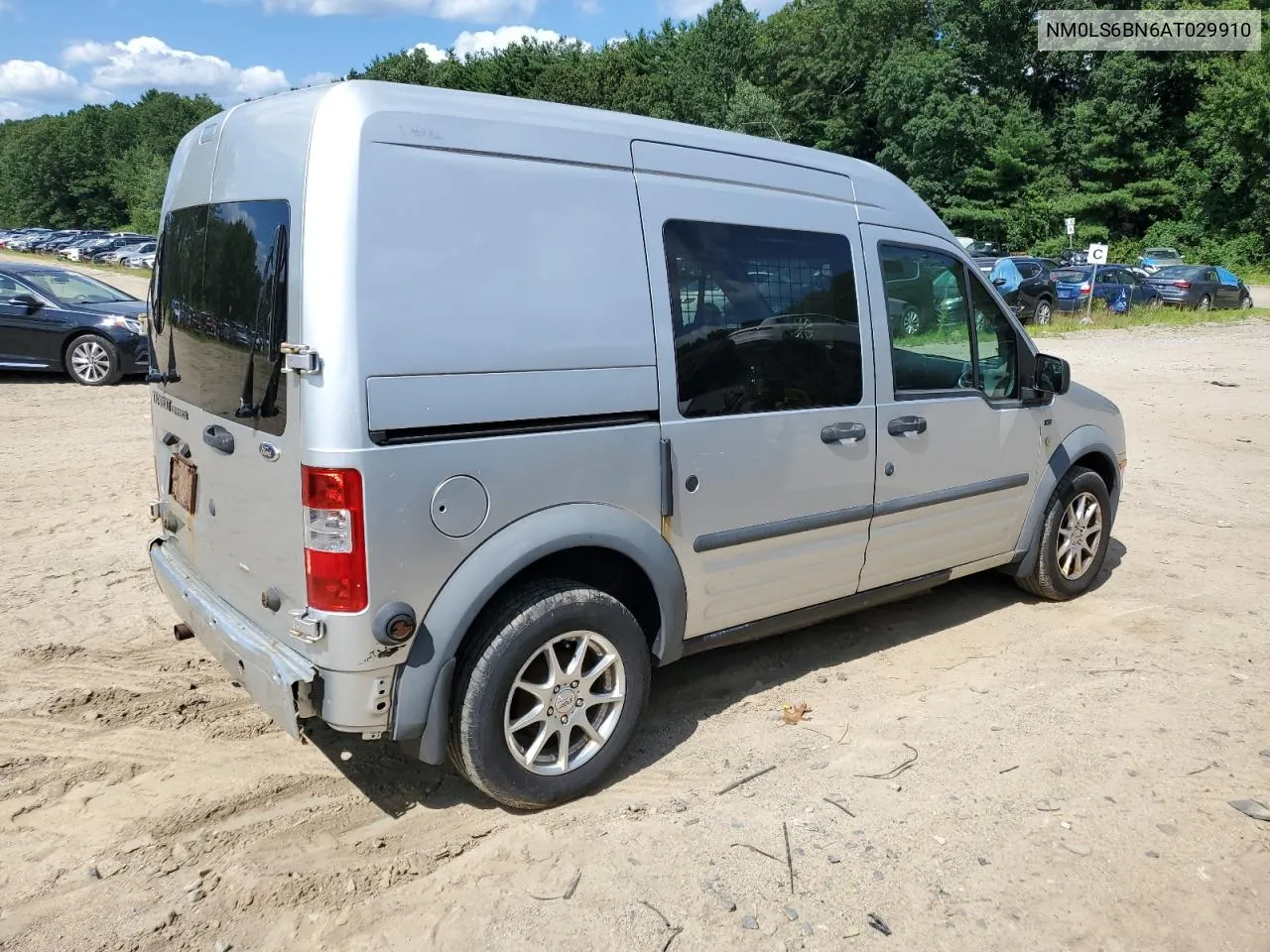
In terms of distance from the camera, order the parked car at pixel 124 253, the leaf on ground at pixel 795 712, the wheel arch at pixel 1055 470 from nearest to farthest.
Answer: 1. the leaf on ground at pixel 795 712
2. the wheel arch at pixel 1055 470
3. the parked car at pixel 124 253

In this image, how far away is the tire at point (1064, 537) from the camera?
210 inches

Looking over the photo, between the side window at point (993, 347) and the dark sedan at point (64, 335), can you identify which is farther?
the dark sedan at point (64, 335)

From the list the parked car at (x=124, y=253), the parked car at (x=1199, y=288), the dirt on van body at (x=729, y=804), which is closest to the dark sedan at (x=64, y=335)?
the dirt on van body at (x=729, y=804)

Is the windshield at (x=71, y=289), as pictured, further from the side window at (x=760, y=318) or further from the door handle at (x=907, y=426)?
the door handle at (x=907, y=426)

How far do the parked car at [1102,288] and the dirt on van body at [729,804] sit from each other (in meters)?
22.1

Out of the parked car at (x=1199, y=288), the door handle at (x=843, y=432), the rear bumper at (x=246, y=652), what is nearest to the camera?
the rear bumper at (x=246, y=652)

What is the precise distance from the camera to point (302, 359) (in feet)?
9.20

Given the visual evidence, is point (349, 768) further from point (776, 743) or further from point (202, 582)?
point (776, 743)

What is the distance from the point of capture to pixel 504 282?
3098 millimetres

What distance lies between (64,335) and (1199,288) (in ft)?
89.6

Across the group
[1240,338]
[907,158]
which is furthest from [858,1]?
[1240,338]

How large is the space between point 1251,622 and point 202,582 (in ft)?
17.1

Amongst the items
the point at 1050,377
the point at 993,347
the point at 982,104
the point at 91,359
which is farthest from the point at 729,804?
the point at 982,104

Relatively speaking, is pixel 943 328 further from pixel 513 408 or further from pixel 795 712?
pixel 513 408
